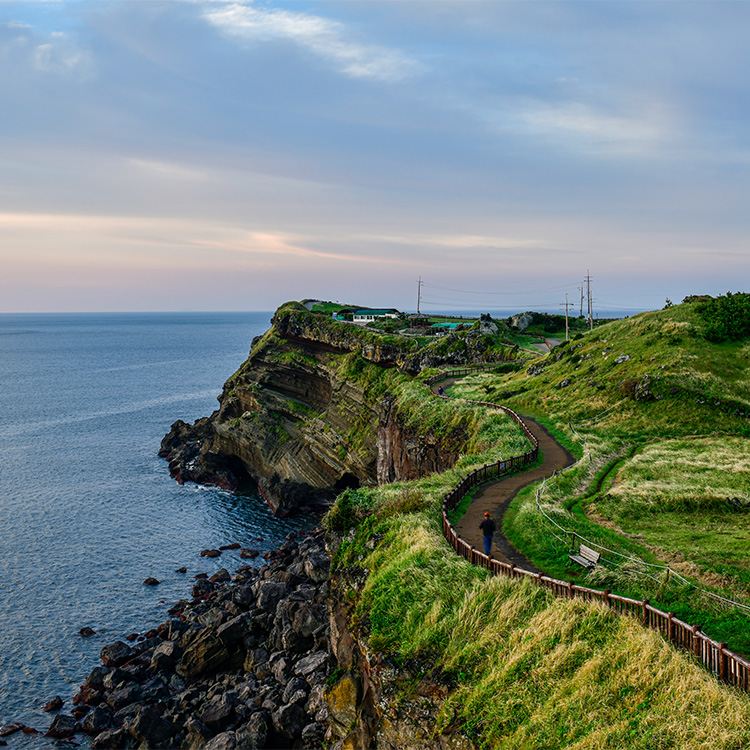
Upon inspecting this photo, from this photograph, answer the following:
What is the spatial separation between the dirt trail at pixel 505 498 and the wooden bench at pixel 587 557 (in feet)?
4.91

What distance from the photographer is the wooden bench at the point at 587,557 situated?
20.2m

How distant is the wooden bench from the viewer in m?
20.2

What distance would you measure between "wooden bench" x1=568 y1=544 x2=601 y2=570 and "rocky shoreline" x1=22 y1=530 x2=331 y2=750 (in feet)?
46.0

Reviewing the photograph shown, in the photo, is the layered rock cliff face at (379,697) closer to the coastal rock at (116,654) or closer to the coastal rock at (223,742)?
the coastal rock at (223,742)

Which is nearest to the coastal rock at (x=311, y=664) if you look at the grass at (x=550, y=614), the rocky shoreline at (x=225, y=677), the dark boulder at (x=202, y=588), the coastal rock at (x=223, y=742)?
the rocky shoreline at (x=225, y=677)

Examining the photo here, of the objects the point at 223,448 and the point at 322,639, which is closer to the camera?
the point at 322,639

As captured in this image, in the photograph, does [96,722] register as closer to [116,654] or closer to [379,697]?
[116,654]

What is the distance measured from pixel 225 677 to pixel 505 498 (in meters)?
21.3

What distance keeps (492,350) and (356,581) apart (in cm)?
5660

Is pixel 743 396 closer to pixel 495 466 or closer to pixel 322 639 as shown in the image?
pixel 495 466

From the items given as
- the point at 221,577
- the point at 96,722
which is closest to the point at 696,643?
the point at 96,722

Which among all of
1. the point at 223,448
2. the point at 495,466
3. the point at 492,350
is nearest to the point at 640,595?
the point at 495,466

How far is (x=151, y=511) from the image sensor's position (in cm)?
6825

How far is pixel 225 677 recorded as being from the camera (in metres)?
35.9
